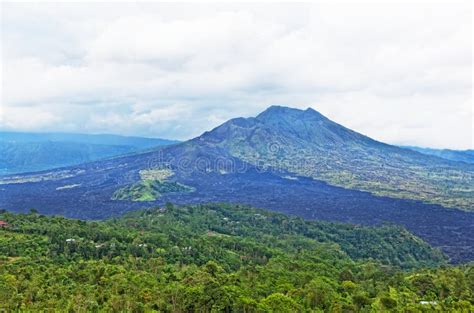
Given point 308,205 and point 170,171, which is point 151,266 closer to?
point 308,205

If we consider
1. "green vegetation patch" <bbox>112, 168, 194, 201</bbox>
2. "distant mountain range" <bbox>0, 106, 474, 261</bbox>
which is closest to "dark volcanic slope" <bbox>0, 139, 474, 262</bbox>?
"distant mountain range" <bbox>0, 106, 474, 261</bbox>

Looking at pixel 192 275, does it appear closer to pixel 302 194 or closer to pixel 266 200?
pixel 266 200

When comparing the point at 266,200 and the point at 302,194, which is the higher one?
the point at 302,194

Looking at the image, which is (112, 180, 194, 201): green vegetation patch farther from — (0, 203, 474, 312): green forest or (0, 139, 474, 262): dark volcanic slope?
(0, 203, 474, 312): green forest

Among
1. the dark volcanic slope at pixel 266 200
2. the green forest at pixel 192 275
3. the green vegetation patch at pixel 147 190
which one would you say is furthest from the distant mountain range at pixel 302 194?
the green forest at pixel 192 275

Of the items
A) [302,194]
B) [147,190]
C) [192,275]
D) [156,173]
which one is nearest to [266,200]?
[302,194]

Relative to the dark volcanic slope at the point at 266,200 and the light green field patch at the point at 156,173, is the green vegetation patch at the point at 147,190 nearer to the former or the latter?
the dark volcanic slope at the point at 266,200

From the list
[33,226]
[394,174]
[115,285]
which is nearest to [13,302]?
[115,285]
